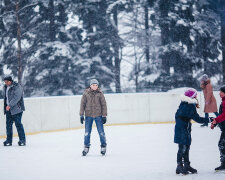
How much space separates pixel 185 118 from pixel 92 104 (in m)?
2.57

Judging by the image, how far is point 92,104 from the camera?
26.9 feet

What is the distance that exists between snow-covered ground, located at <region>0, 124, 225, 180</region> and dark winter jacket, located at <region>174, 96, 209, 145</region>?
580mm

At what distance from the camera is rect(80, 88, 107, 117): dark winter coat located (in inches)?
323

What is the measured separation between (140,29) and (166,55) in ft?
12.0

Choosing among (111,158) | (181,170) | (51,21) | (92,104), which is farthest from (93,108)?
(51,21)

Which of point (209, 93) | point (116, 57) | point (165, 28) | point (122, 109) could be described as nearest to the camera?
point (209, 93)

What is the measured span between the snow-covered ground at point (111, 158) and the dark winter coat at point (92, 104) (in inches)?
34.8

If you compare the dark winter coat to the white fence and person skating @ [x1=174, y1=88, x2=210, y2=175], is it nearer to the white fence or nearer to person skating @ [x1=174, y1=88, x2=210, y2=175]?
person skating @ [x1=174, y1=88, x2=210, y2=175]

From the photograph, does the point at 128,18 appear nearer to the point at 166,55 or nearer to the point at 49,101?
the point at 166,55

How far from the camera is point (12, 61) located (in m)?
24.8

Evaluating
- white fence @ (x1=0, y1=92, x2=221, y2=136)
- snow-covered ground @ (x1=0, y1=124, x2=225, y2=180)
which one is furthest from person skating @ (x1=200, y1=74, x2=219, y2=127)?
white fence @ (x1=0, y1=92, x2=221, y2=136)

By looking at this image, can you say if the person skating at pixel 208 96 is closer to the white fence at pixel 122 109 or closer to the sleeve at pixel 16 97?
the white fence at pixel 122 109

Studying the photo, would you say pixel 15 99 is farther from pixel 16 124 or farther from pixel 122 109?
pixel 122 109

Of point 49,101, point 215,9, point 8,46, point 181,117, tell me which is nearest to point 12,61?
point 8,46
